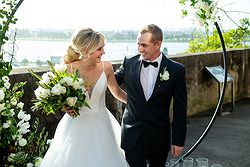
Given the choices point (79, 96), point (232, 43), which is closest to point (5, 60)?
point (79, 96)

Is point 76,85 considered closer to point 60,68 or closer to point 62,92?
point 62,92

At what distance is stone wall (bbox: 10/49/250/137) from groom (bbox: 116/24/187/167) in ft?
4.88

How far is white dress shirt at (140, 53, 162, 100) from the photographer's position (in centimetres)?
391

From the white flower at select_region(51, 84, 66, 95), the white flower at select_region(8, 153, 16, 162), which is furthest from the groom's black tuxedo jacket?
the white flower at select_region(8, 153, 16, 162)

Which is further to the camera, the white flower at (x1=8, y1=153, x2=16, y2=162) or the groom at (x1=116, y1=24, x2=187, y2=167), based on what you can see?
the groom at (x1=116, y1=24, x2=187, y2=167)

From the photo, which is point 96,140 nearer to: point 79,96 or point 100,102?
point 100,102

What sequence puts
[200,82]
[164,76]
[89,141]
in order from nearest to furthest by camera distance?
[164,76], [89,141], [200,82]

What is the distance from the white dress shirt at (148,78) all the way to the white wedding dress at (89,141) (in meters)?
0.39

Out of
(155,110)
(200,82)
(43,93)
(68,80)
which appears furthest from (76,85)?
(200,82)

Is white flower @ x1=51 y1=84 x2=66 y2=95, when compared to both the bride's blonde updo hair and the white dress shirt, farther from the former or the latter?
the white dress shirt

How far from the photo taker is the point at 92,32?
12.6ft

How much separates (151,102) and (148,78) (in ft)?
0.71

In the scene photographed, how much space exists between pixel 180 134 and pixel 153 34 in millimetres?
912

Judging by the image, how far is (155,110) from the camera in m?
3.89
